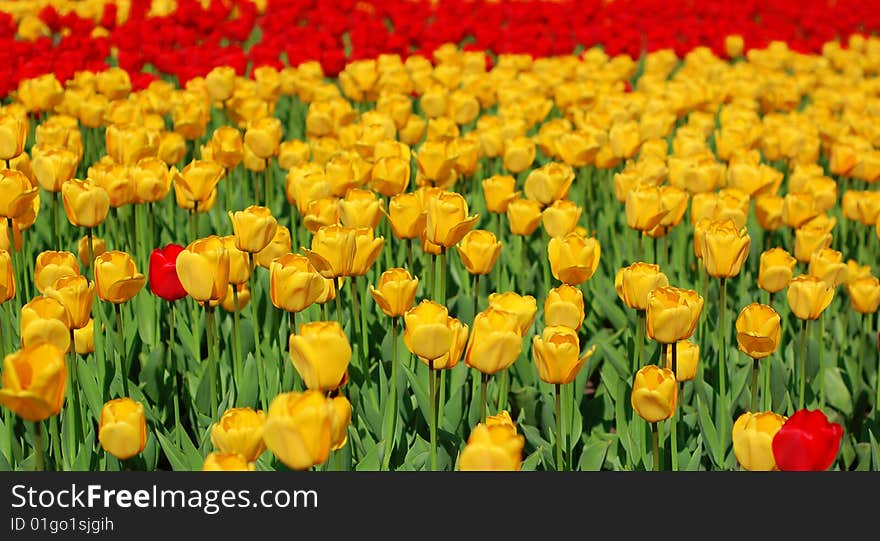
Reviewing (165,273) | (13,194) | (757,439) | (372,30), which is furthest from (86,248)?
(372,30)

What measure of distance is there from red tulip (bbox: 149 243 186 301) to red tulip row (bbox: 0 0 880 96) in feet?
10.5

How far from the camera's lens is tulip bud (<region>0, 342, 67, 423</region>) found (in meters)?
2.11

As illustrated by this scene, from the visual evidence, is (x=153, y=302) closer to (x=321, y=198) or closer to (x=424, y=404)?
(x=321, y=198)

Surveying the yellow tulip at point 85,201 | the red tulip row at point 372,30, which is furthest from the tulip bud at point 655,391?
the red tulip row at point 372,30

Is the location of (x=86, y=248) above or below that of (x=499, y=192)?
below

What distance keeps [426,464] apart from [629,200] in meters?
1.26

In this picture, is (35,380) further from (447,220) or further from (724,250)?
(724,250)

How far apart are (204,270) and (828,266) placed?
1950 millimetres

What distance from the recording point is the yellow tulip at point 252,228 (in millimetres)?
3102

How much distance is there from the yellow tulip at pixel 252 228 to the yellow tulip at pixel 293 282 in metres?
0.27

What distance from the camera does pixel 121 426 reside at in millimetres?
2467

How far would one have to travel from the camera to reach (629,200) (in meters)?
3.79

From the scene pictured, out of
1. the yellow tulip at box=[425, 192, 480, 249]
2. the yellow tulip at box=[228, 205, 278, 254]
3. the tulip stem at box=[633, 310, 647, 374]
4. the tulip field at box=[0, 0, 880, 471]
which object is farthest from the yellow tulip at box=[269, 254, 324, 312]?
the tulip stem at box=[633, 310, 647, 374]

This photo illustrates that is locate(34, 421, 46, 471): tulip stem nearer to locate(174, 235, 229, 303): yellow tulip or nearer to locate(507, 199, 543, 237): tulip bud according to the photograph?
locate(174, 235, 229, 303): yellow tulip
